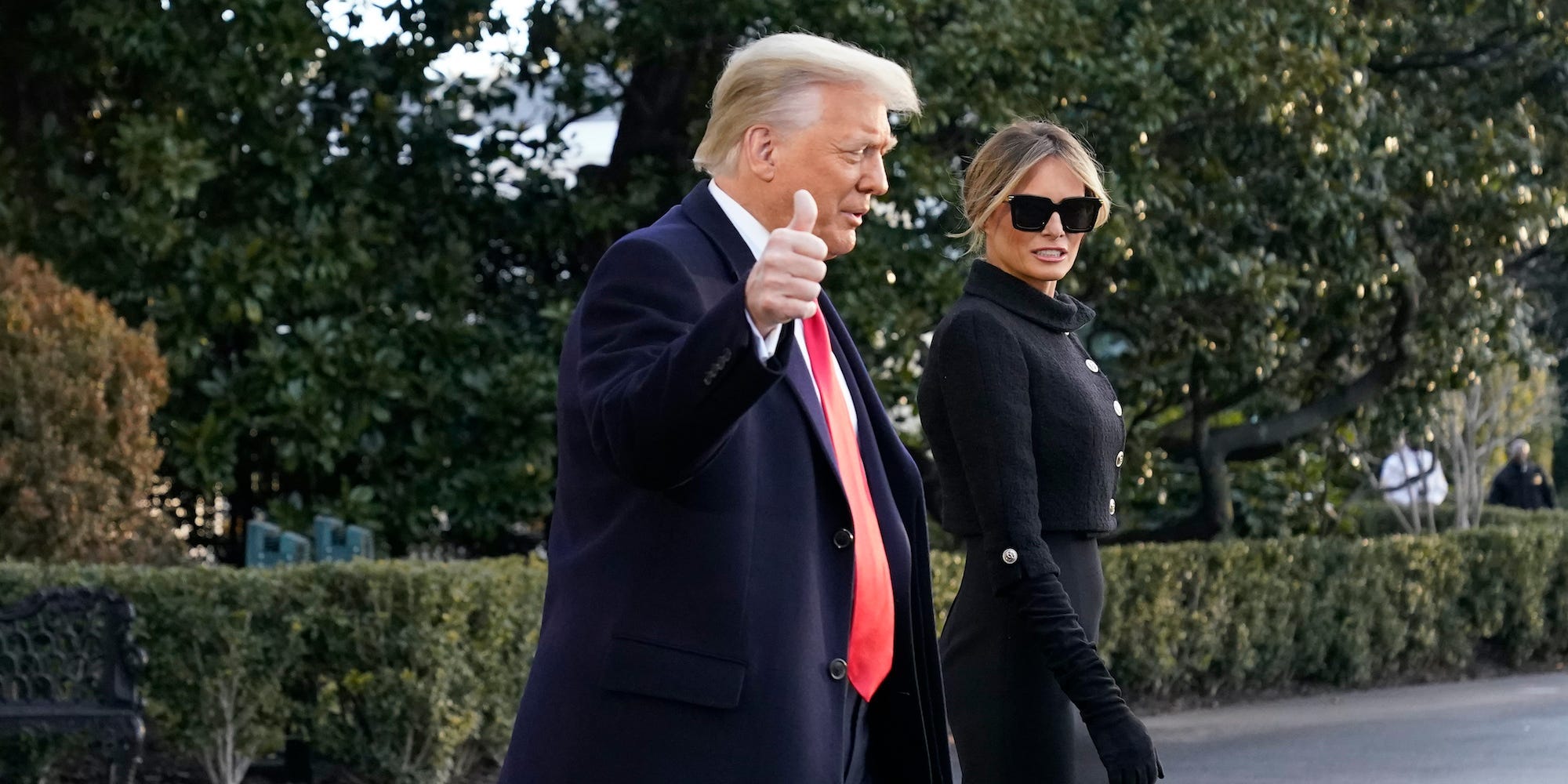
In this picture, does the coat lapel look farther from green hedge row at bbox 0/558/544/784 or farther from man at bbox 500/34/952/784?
green hedge row at bbox 0/558/544/784

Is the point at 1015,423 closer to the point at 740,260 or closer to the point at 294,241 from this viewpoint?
the point at 740,260

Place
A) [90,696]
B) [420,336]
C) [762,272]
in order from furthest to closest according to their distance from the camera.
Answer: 1. [420,336]
2. [90,696]
3. [762,272]

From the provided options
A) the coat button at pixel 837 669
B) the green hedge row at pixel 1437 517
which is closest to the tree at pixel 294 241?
the coat button at pixel 837 669

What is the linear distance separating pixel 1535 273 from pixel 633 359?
18622 mm

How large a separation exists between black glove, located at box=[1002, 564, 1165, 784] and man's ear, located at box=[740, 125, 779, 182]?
41.9 inches

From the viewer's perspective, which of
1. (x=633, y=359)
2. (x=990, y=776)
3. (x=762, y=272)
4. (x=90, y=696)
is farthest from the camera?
(x=90, y=696)

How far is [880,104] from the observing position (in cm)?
272

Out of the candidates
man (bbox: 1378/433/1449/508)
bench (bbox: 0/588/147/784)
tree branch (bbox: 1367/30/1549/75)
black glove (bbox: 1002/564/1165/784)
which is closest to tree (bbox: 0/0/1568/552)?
tree branch (bbox: 1367/30/1549/75)

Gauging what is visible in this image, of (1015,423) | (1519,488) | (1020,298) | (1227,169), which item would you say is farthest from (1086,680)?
(1519,488)

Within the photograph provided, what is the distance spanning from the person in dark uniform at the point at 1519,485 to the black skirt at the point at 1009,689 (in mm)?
19857

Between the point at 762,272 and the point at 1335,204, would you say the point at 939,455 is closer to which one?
the point at 762,272

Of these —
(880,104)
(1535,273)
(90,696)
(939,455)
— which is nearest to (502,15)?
(90,696)

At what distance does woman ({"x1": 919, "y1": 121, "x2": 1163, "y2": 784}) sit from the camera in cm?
345

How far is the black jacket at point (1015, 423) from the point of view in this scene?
3.50 m
